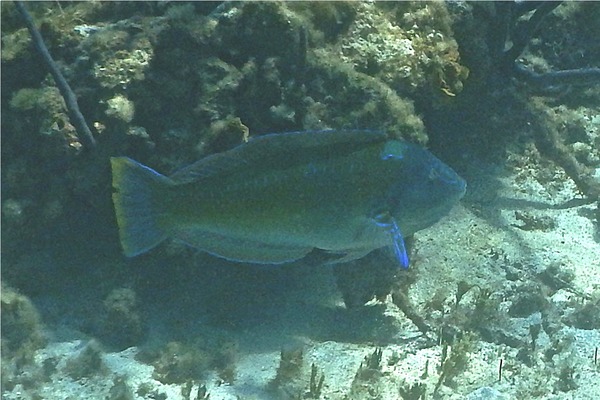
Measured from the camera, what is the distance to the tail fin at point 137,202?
2.50 metres

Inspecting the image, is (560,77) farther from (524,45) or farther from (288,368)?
(288,368)

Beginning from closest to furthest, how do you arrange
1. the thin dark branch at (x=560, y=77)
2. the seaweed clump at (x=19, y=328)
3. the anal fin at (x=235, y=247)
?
1. the anal fin at (x=235, y=247)
2. the seaweed clump at (x=19, y=328)
3. the thin dark branch at (x=560, y=77)

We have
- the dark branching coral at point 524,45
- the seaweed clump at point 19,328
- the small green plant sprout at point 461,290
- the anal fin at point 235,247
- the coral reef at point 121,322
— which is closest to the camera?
the anal fin at point 235,247

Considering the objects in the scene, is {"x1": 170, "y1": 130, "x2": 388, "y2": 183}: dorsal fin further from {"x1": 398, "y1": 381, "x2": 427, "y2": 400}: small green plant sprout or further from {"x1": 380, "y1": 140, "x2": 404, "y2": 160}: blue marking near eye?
{"x1": 398, "y1": 381, "x2": 427, "y2": 400}: small green plant sprout

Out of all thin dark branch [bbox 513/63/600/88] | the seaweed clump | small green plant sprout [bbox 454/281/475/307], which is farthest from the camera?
thin dark branch [bbox 513/63/600/88]

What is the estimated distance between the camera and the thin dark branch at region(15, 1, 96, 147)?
4.37 meters

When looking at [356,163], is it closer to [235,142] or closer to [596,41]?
[235,142]

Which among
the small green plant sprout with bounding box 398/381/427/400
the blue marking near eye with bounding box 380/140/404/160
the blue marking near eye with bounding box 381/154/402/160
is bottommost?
the small green plant sprout with bounding box 398/381/427/400

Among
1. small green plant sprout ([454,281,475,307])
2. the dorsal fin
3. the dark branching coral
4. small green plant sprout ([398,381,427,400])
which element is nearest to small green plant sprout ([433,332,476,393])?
small green plant sprout ([398,381,427,400])

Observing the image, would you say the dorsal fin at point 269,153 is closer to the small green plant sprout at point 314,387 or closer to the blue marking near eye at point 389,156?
the blue marking near eye at point 389,156

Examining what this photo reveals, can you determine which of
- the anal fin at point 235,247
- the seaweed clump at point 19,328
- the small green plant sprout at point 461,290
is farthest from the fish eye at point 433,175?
the seaweed clump at point 19,328

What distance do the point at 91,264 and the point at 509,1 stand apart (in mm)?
4834

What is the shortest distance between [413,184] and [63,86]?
288 centimetres

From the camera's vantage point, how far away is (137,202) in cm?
254
